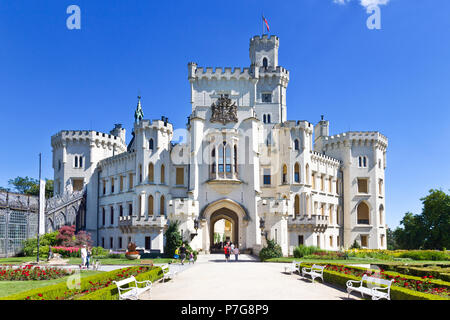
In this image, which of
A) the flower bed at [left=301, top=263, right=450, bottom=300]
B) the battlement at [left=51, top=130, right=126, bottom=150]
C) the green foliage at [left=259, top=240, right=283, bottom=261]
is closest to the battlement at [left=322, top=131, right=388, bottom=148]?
the green foliage at [left=259, top=240, right=283, bottom=261]

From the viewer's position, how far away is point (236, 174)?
4928 cm

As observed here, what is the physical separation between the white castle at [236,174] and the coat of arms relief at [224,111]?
0.36 ft

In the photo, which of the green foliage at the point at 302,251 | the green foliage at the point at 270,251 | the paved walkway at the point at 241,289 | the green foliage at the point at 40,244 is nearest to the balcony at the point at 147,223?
the green foliage at the point at 40,244

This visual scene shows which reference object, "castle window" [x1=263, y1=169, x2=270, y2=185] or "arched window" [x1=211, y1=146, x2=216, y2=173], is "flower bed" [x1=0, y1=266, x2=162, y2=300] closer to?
"arched window" [x1=211, y1=146, x2=216, y2=173]

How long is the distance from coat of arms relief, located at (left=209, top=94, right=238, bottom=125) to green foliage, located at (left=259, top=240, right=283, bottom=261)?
14977 mm

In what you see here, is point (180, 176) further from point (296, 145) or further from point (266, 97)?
point (266, 97)

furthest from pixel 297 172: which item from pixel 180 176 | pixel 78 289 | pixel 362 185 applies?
pixel 78 289

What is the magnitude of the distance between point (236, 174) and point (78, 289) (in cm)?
3325

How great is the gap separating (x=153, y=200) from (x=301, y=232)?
17156 mm

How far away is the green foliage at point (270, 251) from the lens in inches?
1618

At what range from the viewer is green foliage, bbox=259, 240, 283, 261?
41091 millimetres
